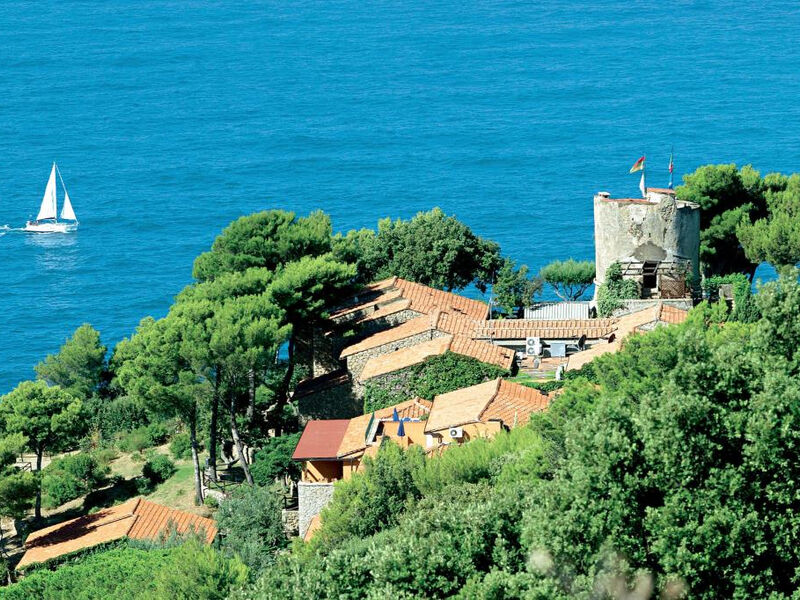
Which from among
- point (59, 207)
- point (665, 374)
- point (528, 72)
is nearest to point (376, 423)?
point (665, 374)

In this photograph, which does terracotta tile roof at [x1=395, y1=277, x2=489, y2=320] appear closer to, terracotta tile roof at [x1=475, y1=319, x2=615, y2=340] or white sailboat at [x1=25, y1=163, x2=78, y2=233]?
terracotta tile roof at [x1=475, y1=319, x2=615, y2=340]

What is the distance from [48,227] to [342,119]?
33923mm

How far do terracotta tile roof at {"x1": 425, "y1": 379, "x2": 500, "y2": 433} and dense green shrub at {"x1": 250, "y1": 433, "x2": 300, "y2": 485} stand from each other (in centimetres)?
493

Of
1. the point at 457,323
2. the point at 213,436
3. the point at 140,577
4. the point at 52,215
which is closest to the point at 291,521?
the point at 213,436

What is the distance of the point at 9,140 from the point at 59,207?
2336 centimetres

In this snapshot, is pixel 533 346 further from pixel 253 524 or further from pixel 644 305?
pixel 253 524

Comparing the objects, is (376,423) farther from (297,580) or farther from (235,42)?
(235,42)

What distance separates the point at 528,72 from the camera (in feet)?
501

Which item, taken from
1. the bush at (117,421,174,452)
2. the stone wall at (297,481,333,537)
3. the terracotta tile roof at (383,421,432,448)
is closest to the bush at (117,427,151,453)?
the bush at (117,421,174,452)

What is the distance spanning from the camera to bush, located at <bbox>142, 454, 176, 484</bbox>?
52.0m

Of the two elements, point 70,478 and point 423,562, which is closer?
point 423,562

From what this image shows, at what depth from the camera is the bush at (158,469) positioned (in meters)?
52.0

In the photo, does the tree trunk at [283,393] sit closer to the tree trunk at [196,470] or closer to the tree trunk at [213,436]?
A: the tree trunk at [213,436]

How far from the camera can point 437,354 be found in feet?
161
